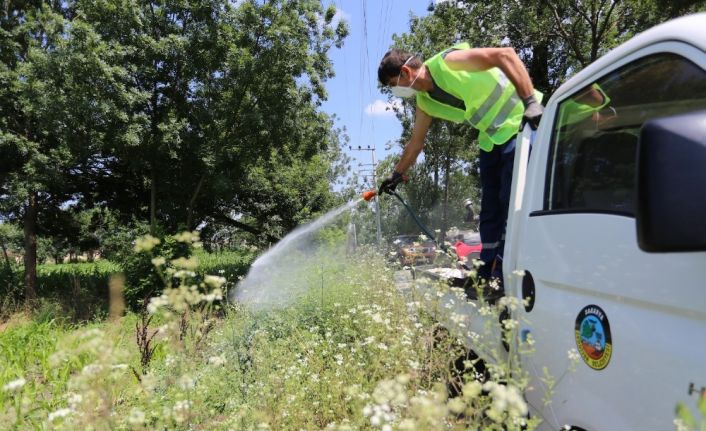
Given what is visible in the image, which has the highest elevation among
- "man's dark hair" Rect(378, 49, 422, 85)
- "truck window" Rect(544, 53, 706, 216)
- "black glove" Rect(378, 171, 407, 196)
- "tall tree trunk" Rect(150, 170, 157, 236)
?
"man's dark hair" Rect(378, 49, 422, 85)

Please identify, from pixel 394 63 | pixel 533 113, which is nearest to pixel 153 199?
pixel 394 63

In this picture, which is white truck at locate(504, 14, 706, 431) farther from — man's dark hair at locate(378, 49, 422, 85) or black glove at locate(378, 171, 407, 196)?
black glove at locate(378, 171, 407, 196)

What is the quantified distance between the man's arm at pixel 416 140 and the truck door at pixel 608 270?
1.39 meters

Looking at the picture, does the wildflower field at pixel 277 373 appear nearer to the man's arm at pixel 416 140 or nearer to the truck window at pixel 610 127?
the truck window at pixel 610 127

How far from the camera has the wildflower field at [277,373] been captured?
4.91 feet

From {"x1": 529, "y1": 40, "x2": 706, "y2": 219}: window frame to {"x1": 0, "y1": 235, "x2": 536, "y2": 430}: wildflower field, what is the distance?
2.12 feet

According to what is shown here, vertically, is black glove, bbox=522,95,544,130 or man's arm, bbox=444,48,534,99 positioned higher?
man's arm, bbox=444,48,534,99

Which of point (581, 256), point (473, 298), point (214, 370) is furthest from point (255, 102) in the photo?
point (581, 256)

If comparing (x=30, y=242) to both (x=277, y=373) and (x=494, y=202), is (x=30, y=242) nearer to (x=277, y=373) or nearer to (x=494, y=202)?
(x=277, y=373)

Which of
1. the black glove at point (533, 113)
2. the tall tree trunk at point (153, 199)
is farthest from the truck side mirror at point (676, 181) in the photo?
the tall tree trunk at point (153, 199)

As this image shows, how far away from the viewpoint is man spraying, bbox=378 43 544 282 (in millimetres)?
→ 2514

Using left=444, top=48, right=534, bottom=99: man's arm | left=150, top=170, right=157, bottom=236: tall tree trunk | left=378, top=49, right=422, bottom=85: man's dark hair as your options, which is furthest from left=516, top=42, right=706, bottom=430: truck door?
left=150, top=170, right=157, bottom=236: tall tree trunk

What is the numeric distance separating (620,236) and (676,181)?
51 centimetres

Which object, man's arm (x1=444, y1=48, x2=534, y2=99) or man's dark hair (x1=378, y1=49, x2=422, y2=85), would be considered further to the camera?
man's dark hair (x1=378, y1=49, x2=422, y2=85)
